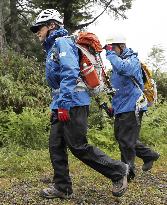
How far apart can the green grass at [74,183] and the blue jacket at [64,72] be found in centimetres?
136

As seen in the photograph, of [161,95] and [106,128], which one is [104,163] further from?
[161,95]

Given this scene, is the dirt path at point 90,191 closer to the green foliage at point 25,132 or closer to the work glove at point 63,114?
the work glove at point 63,114

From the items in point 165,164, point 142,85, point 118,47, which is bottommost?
point 165,164

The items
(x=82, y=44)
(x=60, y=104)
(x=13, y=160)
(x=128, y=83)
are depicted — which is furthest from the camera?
(x=13, y=160)

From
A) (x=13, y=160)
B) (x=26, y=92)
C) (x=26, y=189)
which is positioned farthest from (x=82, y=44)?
(x=26, y=92)

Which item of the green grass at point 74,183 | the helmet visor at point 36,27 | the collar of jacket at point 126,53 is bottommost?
the green grass at point 74,183

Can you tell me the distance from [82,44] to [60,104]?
3.01 ft

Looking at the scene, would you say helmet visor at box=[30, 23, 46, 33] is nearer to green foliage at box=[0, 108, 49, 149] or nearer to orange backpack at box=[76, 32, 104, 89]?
orange backpack at box=[76, 32, 104, 89]

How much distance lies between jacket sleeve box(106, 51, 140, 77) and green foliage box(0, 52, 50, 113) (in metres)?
5.81

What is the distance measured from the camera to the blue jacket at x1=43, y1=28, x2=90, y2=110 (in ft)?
19.2

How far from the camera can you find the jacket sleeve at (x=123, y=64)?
7250mm

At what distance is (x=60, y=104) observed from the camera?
19.2 feet

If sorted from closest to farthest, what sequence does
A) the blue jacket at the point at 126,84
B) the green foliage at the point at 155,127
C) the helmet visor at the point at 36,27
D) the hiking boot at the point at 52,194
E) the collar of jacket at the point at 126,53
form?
the helmet visor at the point at 36,27
the hiking boot at the point at 52,194
the blue jacket at the point at 126,84
the collar of jacket at the point at 126,53
the green foliage at the point at 155,127

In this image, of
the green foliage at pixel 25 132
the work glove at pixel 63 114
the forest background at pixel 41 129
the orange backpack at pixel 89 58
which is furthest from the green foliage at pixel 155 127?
the work glove at pixel 63 114
